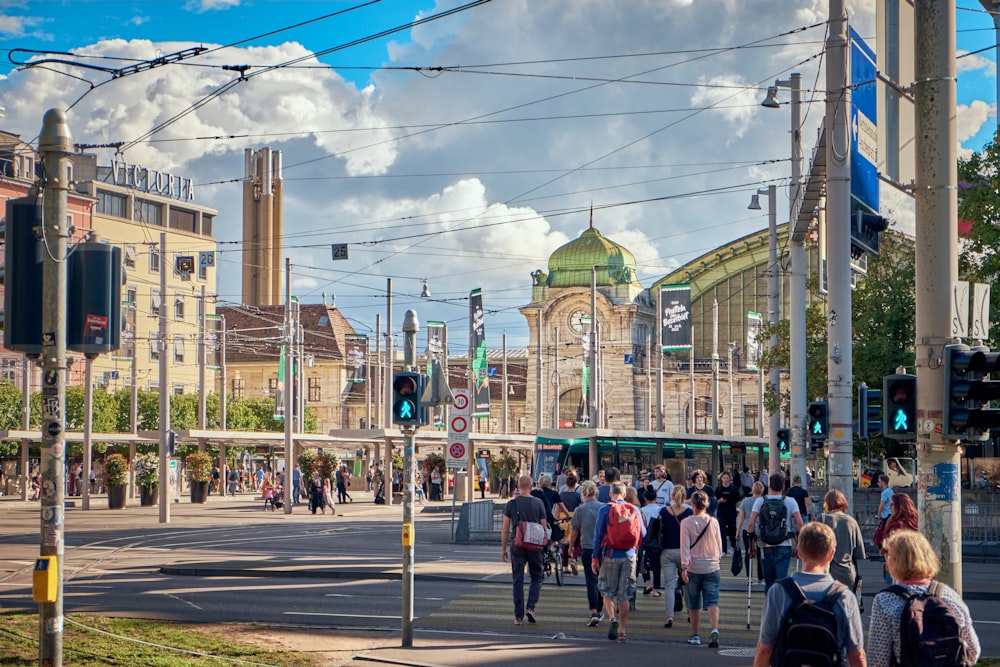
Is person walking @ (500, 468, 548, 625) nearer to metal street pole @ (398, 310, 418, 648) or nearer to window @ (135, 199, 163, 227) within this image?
metal street pole @ (398, 310, 418, 648)

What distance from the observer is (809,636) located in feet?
22.9

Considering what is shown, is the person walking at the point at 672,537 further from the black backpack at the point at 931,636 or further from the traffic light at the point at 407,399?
the black backpack at the point at 931,636

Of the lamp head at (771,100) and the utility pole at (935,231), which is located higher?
the lamp head at (771,100)

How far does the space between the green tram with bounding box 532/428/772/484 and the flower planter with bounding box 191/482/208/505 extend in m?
15.8

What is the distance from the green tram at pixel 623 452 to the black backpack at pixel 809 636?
3443 cm

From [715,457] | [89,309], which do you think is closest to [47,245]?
[89,309]

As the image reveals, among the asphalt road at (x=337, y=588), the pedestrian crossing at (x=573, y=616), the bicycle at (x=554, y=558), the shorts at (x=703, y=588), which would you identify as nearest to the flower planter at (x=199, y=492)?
the asphalt road at (x=337, y=588)

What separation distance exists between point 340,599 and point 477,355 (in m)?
32.0

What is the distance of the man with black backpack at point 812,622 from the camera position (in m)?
6.98

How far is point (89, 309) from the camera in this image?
1154 cm

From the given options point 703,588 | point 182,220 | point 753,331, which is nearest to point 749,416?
point 753,331

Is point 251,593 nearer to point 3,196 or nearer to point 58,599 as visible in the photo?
point 58,599

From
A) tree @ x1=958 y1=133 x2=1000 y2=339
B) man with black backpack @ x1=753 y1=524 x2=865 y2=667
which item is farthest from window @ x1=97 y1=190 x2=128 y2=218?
man with black backpack @ x1=753 y1=524 x2=865 y2=667

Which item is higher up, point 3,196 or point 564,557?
point 3,196
